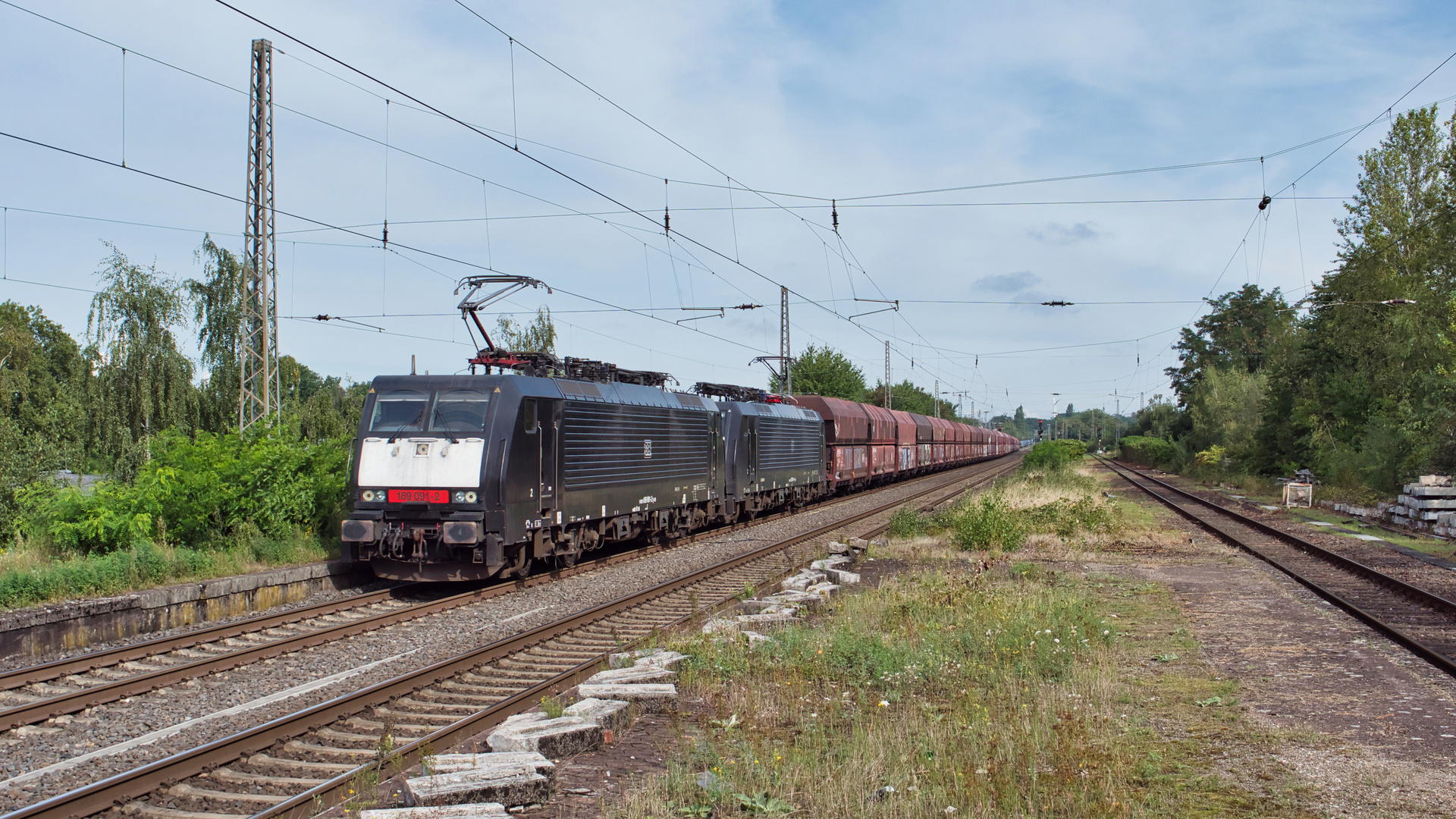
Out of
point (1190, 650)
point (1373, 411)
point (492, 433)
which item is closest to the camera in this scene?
point (1190, 650)

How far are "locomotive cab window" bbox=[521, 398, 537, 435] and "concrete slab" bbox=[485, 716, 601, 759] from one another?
25.8 feet

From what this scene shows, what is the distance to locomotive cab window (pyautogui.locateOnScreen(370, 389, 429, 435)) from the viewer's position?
13742 millimetres

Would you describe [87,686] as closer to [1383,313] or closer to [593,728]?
[593,728]

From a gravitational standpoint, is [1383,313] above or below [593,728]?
above

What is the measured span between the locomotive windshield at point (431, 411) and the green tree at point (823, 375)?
47.3 m

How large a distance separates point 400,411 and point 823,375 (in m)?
48.7

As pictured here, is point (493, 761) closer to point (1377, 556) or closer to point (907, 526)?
point (907, 526)

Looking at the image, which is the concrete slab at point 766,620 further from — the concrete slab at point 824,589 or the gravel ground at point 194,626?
the gravel ground at point 194,626

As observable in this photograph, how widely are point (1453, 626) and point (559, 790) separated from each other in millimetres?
10240

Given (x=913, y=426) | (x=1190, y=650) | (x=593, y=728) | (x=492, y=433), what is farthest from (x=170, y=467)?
(x=913, y=426)

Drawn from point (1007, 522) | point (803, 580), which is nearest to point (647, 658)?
point (803, 580)

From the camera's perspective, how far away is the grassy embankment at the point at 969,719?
5191 millimetres

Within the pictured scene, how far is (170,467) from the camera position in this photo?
46.0ft

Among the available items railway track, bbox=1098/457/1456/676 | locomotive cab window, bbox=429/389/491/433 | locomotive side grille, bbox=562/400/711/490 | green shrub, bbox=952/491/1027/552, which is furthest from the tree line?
locomotive cab window, bbox=429/389/491/433
